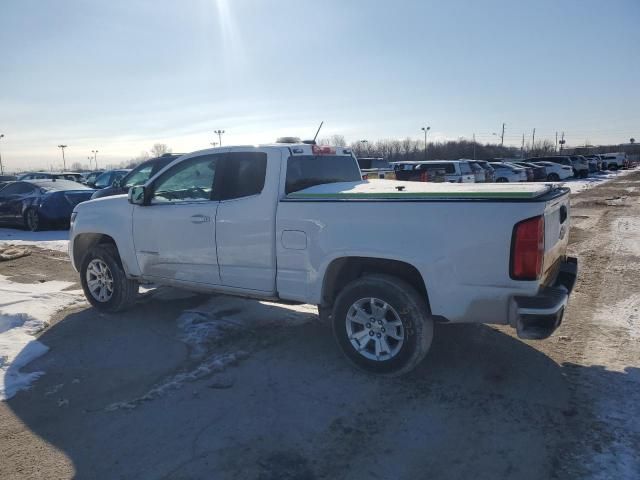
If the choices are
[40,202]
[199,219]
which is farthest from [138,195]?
[40,202]

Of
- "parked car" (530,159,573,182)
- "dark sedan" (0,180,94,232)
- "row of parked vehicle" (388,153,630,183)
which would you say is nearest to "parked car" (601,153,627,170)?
"row of parked vehicle" (388,153,630,183)

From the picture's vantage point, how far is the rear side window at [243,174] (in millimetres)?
4719

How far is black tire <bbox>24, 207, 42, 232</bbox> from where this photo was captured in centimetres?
1341

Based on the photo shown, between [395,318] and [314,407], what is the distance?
38.5 inches

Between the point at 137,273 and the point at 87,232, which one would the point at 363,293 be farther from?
the point at 87,232

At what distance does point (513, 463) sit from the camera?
2895 millimetres

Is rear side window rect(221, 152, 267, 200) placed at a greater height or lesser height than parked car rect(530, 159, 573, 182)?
greater

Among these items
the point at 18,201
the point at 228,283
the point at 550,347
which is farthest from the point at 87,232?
the point at 18,201

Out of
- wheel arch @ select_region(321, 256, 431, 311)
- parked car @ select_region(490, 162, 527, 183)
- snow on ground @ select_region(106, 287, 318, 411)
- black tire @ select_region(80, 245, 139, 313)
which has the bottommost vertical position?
snow on ground @ select_region(106, 287, 318, 411)

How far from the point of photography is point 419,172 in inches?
682

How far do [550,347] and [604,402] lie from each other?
1103 mm

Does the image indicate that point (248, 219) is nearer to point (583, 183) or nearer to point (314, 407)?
point (314, 407)

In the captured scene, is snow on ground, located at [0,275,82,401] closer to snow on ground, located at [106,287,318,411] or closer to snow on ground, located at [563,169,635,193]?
snow on ground, located at [106,287,318,411]

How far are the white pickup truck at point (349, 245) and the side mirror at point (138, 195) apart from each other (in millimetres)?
12
